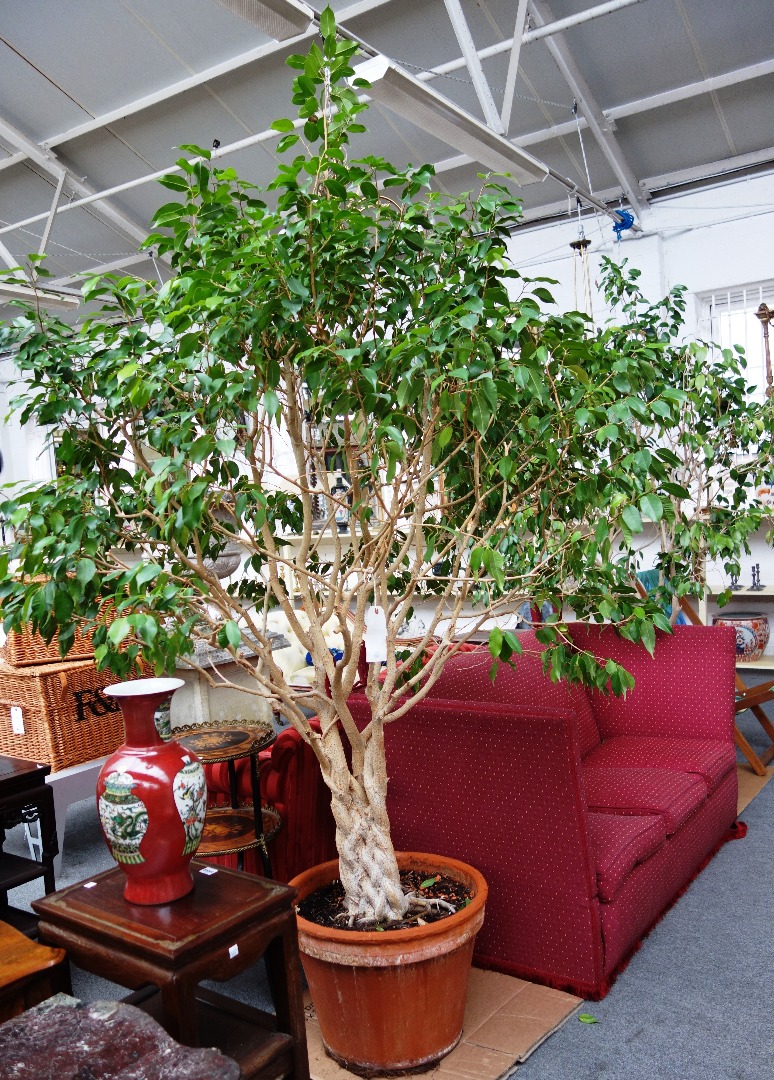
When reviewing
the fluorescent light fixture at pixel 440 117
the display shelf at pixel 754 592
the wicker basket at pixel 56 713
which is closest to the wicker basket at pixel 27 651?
the wicker basket at pixel 56 713

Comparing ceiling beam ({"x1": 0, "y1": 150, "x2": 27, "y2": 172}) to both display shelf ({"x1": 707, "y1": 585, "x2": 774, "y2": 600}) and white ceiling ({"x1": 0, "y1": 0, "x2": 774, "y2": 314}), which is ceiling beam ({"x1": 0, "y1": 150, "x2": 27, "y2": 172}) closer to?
white ceiling ({"x1": 0, "y1": 0, "x2": 774, "y2": 314})

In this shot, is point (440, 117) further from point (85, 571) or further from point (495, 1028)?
point (495, 1028)

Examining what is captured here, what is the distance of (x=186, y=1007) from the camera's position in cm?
158

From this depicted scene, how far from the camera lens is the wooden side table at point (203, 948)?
5.24 feet

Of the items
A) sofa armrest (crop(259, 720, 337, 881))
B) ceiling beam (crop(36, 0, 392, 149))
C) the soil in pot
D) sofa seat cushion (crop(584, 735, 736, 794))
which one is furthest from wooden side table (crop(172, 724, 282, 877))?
ceiling beam (crop(36, 0, 392, 149))

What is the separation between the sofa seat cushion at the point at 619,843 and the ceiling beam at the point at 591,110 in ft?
16.3

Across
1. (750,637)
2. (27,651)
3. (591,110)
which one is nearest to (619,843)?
(27,651)

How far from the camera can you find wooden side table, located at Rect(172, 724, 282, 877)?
282 cm

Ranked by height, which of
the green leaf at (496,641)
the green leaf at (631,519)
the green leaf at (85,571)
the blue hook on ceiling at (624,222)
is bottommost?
the green leaf at (496,641)

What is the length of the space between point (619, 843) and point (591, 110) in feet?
17.8

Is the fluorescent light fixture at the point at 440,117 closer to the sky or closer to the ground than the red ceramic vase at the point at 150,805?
closer to the sky

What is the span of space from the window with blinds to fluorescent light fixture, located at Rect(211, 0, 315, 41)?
14.8 feet

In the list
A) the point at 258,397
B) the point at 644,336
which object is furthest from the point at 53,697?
the point at 644,336

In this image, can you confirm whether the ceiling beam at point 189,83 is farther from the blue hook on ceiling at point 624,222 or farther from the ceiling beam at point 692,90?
the blue hook on ceiling at point 624,222
